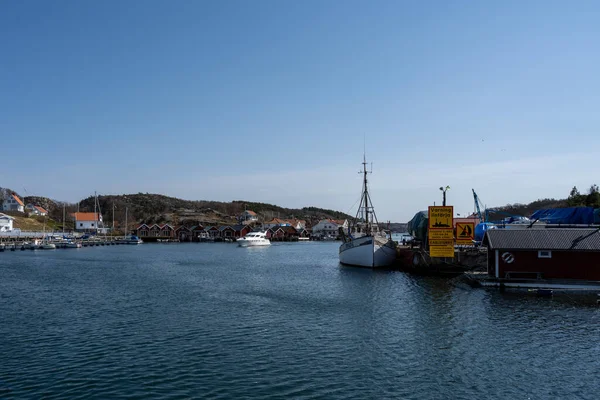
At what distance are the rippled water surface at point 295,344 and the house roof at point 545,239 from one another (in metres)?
4.71

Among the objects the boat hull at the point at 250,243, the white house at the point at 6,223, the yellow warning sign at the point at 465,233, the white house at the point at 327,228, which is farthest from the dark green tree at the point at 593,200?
the white house at the point at 6,223

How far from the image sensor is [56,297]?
3459cm

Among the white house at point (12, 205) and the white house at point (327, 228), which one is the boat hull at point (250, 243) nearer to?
the white house at point (327, 228)

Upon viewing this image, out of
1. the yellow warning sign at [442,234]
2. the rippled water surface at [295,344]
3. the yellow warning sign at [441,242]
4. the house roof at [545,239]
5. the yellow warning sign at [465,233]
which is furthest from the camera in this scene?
the yellow warning sign at [465,233]

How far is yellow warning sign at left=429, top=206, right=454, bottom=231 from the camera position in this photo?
4578cm

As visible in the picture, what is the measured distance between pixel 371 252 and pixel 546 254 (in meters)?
21.3

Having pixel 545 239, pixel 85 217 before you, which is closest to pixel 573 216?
pixel 545 239

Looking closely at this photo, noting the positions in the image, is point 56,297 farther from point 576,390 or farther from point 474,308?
point 576,390

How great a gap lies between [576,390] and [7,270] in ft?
190

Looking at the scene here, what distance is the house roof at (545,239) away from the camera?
36094 millimetres

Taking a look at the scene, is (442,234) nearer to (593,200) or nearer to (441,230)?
(441,230)

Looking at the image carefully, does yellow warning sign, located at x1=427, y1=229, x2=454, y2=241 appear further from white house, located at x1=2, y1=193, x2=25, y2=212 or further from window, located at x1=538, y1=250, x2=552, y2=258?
white house, located at x1=2, y1=193, x2=25, y2=212

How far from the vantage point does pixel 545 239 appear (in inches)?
1460

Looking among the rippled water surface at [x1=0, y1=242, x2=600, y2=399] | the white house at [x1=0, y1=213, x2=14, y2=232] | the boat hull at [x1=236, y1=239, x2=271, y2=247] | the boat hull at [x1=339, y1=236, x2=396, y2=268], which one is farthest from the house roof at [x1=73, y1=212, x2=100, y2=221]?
the rippled water surface at [x1=0, y1=242, x2=600, y2=399]
